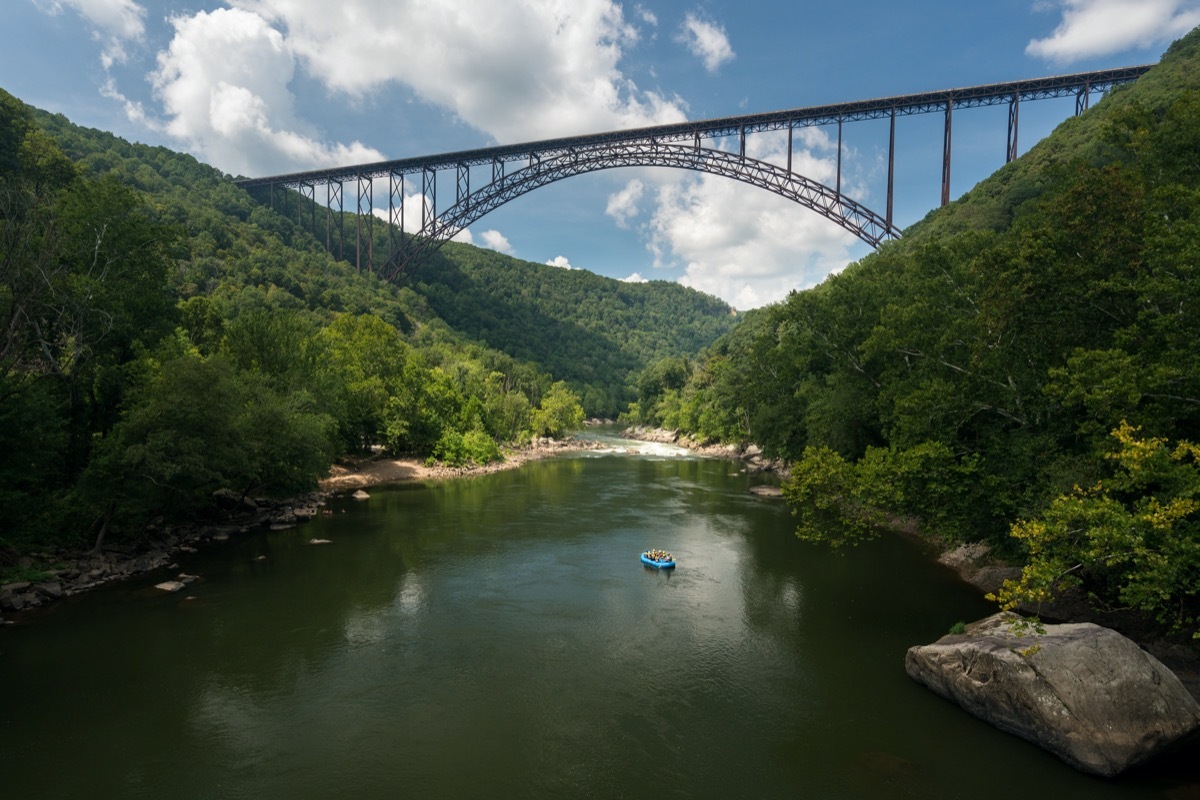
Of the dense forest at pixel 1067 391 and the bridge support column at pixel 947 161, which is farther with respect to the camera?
the bridge support column at pixel 947 161

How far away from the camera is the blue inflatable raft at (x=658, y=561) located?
18.0m

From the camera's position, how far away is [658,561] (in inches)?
712

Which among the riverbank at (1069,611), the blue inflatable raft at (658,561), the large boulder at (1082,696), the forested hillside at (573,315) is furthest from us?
the forested hillside at (573,315)

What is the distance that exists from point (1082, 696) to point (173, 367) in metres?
21.6

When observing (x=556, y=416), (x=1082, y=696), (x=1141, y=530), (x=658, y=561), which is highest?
(x=1141, y=530)

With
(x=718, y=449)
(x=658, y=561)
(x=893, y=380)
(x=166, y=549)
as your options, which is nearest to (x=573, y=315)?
(x=718, y=449)

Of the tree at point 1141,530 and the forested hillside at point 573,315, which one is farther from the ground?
the forested hillside at point 573,315

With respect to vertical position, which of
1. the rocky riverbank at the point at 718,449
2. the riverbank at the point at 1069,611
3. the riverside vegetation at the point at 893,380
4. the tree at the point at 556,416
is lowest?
the rocky riverbank at the point at 718,449

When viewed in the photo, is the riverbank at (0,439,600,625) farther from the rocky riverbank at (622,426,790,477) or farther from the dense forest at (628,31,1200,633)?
the rocky riverbank at (622,426,790,477)

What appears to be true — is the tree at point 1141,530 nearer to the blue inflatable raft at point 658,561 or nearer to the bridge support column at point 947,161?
the blue inflatable raft at point 658,561

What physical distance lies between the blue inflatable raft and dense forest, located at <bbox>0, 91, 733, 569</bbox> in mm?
12574

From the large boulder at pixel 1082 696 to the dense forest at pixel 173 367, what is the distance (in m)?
18.9

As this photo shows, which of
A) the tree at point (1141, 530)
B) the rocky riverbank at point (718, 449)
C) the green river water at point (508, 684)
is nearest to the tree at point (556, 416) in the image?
the rocky riverbank at point (718, 449)

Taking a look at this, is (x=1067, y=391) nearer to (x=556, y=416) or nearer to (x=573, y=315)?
(x=556, y=416)
